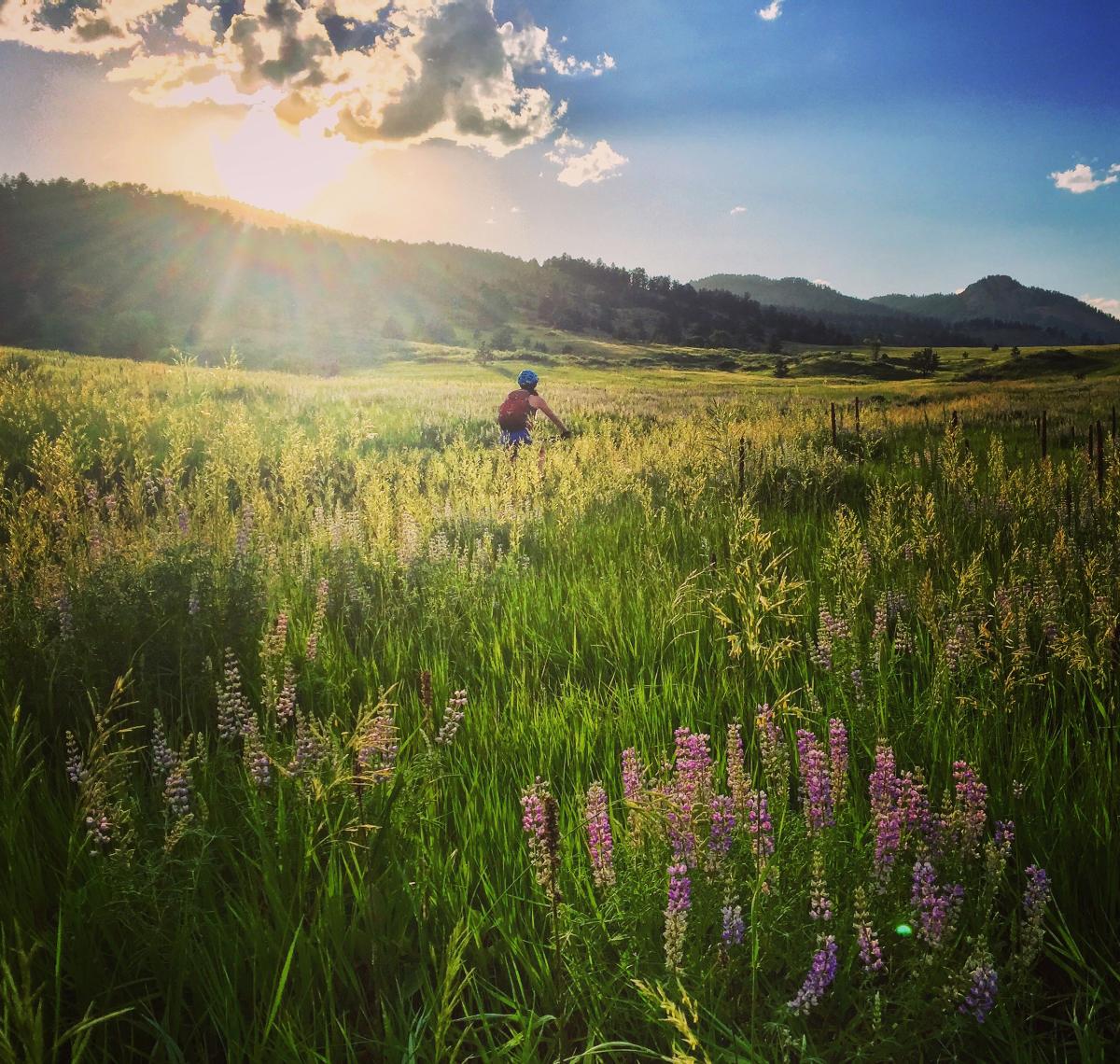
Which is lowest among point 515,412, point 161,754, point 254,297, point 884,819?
point 161,754

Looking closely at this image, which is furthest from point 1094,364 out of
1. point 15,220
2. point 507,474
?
point 15,220

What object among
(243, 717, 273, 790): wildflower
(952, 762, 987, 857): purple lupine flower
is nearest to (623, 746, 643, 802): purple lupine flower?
(952, 762, 987, 857): purple lupine flower

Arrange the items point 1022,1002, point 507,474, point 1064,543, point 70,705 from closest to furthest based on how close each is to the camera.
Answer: point 1022,1002, point 70,705, point 1064,543, point 507,474

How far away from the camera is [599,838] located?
179 cm

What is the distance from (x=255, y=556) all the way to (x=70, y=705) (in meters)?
1.62

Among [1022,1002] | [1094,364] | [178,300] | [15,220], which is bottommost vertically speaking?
[1022,1002]

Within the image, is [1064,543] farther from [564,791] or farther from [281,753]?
[281,753]

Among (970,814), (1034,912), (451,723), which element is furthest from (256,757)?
(1034,912)

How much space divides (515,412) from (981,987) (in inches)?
440

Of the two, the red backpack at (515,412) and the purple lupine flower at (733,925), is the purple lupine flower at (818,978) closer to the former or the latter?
the purple lupine flower at (733,925)

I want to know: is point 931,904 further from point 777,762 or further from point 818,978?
point 777,762

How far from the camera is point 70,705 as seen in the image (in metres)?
3.21

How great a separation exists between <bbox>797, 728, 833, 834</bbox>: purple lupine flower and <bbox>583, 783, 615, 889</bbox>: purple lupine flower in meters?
0.51

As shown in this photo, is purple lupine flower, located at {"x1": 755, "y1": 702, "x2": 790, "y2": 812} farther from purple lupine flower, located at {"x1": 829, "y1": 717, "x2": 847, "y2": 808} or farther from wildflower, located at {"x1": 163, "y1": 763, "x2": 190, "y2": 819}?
wildflower, located at {"x1": 163, "y1": 763, "x2": 190, "y2": 819}
